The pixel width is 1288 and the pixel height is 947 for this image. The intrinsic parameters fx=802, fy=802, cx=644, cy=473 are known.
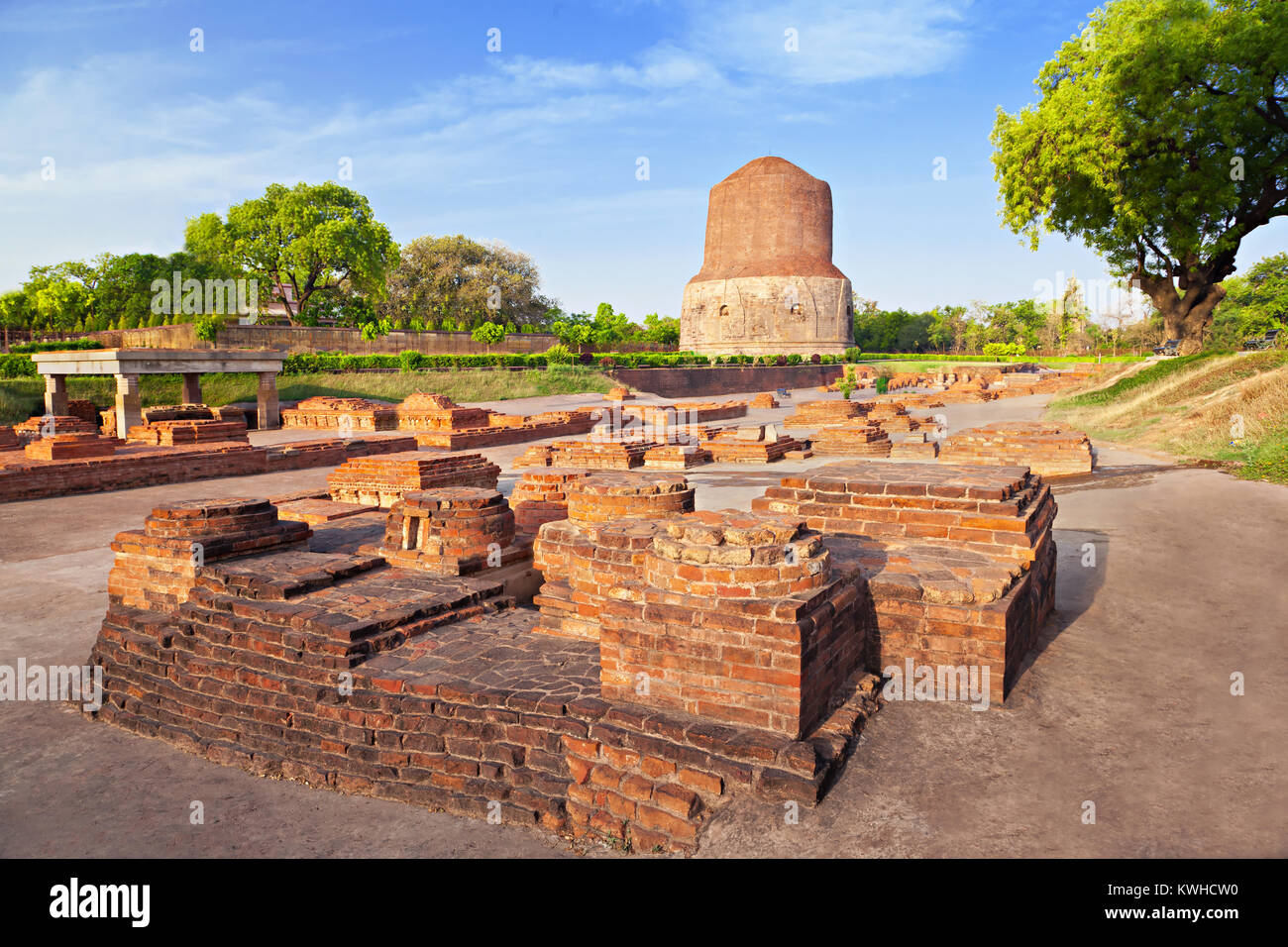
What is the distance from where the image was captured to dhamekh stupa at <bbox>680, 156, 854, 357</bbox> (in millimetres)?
40406

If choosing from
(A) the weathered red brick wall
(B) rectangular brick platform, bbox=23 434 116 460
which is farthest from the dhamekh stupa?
(B) rectangular brick platform, bbox=23 434 116 460

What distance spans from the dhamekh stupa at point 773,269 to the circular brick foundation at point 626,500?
3580 centimetres

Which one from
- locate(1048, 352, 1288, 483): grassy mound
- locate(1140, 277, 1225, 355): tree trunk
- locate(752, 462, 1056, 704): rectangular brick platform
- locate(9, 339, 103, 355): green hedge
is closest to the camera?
locate(752, 462, 1056, 704): rectangular brick platform

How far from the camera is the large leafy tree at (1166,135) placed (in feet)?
48.5

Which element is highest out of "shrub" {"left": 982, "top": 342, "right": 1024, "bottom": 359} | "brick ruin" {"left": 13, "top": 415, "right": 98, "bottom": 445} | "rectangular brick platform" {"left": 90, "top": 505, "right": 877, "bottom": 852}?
"shrub" {"left": 982, "top": 342, "right": 1024, "bottom": 359}

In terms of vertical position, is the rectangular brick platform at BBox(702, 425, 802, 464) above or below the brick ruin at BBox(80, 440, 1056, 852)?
above

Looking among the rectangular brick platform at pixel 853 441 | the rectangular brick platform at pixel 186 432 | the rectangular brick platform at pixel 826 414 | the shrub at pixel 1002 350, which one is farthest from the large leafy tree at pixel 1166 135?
the shrub at pixel 1002 350

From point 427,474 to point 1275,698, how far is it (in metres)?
6.31

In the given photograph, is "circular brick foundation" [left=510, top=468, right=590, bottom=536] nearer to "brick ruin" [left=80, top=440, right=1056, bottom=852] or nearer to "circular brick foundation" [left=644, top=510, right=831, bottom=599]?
"brick ruin" [left=80, top=440, right=1056, bottom=852]

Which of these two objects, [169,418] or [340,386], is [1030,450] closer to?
[169,418]

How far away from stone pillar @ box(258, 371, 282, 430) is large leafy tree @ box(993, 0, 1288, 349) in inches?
657

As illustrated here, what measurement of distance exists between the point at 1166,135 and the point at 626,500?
52.8 feet

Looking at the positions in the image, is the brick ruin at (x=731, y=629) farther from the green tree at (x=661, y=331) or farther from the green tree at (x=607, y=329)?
the green tree at (x=661, y=331)
